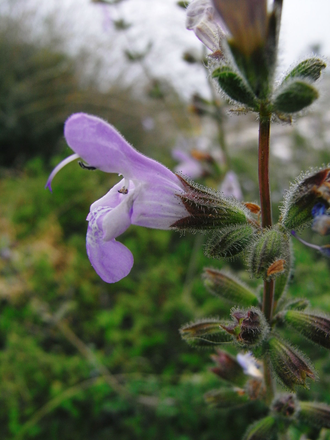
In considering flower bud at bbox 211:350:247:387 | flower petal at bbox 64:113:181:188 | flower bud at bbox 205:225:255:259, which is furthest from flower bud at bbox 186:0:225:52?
flower bud at bbox 211:350:247:387

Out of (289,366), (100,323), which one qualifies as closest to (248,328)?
(289,366)

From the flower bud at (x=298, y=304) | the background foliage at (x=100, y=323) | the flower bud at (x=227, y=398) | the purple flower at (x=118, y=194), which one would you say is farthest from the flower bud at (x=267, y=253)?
the background foliage at (x=100, y=323)

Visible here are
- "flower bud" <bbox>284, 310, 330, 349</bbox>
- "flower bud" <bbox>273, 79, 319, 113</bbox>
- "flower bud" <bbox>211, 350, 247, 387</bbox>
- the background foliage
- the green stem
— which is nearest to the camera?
"flower bud" <bbox>273, 79, 319, 113</bbox>

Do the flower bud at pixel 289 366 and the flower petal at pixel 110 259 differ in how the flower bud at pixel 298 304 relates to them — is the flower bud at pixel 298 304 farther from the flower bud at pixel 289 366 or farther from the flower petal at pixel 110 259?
the flower petal at pixel 110 259

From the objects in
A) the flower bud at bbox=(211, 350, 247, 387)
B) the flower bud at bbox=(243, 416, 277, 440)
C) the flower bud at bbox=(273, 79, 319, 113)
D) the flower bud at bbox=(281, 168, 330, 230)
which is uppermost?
the flower bud at bbox=(273, 79, 319, 113)

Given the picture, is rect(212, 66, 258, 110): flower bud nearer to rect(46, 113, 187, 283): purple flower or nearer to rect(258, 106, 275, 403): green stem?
rect(258, 106, 275, 403): green stem

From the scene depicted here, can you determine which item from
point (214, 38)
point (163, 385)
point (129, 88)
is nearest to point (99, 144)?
point (214, 38)

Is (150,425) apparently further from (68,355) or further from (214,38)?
(214,38)
